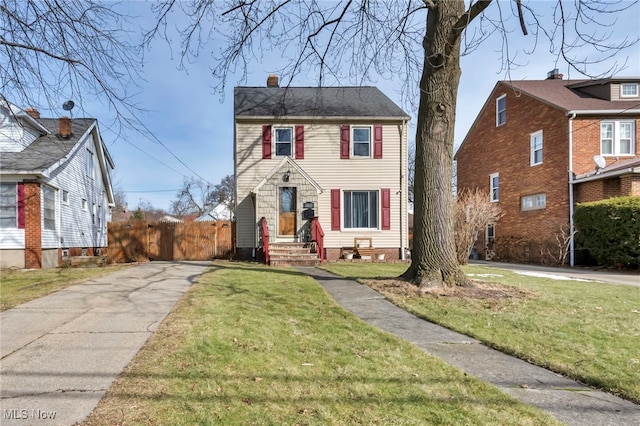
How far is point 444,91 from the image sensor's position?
7766 millimetres

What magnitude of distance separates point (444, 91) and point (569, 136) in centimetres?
1268

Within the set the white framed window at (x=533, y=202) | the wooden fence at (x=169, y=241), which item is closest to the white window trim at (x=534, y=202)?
the white framed window at (x=533, y=202)

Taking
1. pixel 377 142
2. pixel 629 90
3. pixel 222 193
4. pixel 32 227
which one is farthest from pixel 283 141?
pixel 222 193

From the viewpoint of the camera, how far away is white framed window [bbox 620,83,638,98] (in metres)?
18.2

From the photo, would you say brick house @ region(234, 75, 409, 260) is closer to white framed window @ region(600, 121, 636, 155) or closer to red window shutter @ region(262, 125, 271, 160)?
red window shutter @ region(262, 125, 271, 160)

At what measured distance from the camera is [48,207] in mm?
14023

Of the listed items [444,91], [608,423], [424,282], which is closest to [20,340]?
[608,423]

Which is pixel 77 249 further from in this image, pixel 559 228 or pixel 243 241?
pixel 559 228

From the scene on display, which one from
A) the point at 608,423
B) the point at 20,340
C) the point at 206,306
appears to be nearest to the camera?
the point at 608,423

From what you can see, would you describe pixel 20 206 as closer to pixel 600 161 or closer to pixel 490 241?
pixel 600 161

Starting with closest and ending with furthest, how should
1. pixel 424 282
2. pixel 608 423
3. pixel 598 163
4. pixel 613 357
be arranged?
1. pixel 608 423
2. pixel 613 357
3. pixel 424 282
4. pixel 598 163

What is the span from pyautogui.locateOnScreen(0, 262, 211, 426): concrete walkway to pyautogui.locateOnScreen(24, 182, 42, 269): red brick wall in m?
7.33

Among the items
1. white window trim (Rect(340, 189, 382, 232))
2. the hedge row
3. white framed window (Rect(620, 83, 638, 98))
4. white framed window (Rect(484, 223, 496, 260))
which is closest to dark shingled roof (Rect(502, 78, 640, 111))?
white framed window (Rect(620, 83, 638, 98))

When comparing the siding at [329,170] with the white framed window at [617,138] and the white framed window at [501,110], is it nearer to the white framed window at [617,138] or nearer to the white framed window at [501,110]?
the white framed window at [501,110]
